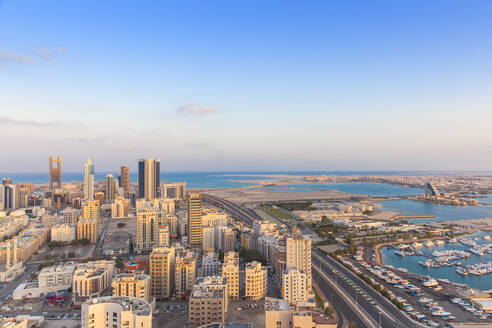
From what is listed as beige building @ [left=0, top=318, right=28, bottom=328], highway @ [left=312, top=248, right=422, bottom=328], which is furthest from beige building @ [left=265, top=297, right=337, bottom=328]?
beige building @ [left=0, top=318, right=28, bottom=328]

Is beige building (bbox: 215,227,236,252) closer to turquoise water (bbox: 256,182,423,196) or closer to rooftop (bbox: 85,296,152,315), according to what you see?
rooftop (bbox: 85,296,152,315)

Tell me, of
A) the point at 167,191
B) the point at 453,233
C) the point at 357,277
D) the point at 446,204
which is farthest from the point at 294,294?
the point at 446,204

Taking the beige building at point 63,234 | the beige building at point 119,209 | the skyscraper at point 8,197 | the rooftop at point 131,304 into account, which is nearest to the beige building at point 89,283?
the rooftop at point 131,304

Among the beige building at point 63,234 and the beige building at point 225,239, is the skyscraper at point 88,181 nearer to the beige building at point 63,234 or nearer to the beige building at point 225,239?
the beige building at point 63,234

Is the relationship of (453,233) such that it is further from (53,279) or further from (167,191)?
(167,191)

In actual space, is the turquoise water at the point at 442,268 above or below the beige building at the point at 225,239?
below

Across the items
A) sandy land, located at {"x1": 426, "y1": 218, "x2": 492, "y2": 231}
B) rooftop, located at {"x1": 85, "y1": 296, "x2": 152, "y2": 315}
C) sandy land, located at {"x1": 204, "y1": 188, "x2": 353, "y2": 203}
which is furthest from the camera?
sandy land, located at {"x1": 204, "y1": 188, "x2": 353, "y2": 203}
